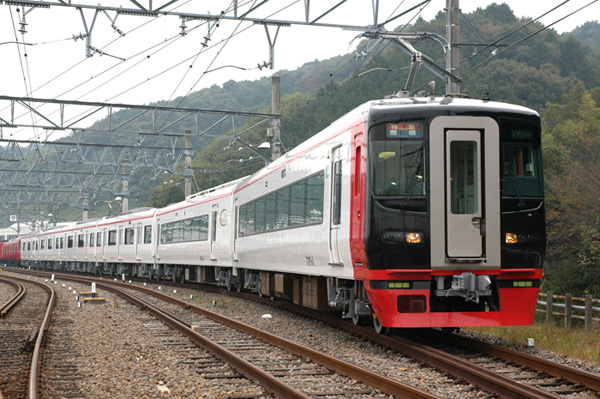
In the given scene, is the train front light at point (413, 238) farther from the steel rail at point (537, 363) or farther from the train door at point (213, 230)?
the train door at point (213, 230)

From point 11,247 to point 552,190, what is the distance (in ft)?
190

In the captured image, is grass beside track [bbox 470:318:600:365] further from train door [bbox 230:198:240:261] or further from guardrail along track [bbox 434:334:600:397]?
train door [bbox 230:198:240:261]

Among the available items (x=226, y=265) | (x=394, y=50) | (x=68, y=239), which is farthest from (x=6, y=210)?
(x=226, y=265)

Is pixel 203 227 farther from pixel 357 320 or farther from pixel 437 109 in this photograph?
pixel 437 109

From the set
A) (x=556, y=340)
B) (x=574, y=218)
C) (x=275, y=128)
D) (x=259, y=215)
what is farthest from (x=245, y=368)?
(x=574, y=218)

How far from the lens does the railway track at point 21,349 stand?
7946 millimetres

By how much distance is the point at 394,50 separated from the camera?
72.6 metres

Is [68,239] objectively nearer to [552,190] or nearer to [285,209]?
[552,190]

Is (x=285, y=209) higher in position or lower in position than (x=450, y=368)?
higher

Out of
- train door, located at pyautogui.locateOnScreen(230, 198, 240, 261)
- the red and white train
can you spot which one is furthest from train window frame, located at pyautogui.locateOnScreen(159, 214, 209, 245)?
the red and white train

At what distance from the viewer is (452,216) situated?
965 centimetres

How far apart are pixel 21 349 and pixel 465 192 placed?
6393mm

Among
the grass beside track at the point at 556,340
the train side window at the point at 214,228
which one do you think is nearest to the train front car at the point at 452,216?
A: the grass beside track at the point at 556,340

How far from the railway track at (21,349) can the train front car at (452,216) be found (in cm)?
412
